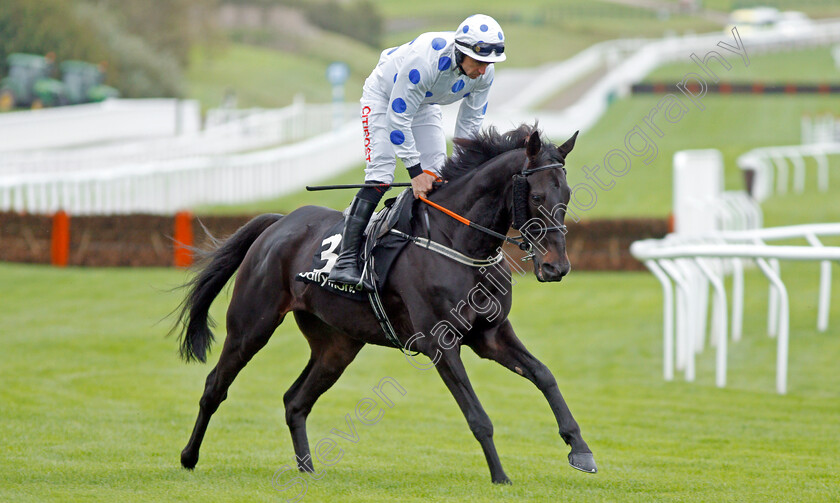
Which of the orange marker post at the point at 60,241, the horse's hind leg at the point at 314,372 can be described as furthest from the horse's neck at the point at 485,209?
the orange marker post at the point at 60,241

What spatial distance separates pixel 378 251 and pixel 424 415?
8.83 ft

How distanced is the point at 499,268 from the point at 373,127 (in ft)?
3.18

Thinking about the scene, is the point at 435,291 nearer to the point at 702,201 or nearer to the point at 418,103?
the point at 418,103

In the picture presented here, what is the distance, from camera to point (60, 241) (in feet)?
46.3

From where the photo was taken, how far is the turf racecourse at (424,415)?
4.71 metres

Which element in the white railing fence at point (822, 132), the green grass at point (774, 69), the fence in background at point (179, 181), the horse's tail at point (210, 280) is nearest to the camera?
the horse's tail at point (210, 280)

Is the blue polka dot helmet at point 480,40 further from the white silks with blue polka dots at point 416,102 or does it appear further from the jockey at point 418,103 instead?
the white silks with blue polka dots at point 416,102

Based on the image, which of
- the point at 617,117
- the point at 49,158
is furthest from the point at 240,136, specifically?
the point at 617,117

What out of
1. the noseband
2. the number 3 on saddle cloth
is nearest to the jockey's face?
the noseband

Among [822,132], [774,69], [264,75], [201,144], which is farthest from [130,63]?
[774,69]

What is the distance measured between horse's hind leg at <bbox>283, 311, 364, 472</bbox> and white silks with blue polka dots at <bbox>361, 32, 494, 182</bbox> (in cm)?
88

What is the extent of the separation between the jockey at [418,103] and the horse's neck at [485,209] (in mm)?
206

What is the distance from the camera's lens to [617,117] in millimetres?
30375

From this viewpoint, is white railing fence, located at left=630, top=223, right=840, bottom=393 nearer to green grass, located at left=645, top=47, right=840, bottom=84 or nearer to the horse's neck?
the horse's neck
